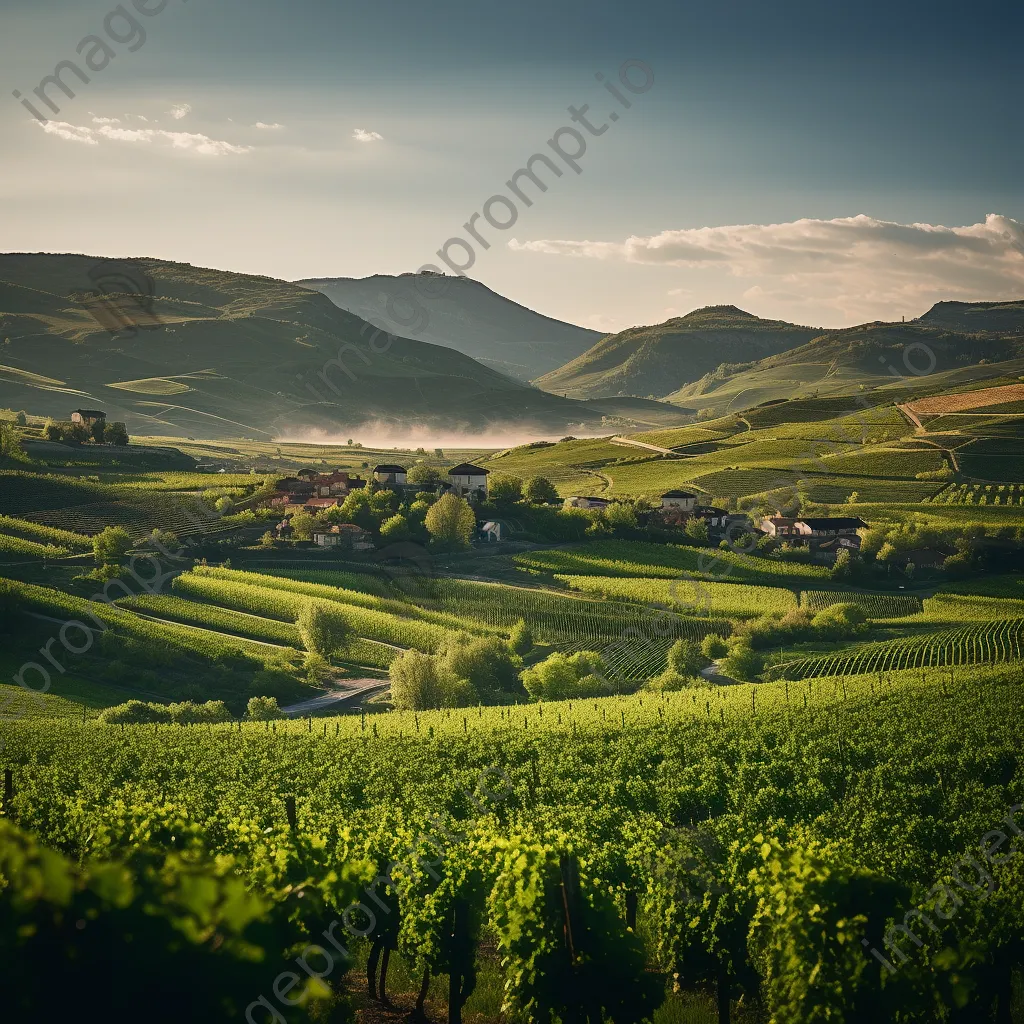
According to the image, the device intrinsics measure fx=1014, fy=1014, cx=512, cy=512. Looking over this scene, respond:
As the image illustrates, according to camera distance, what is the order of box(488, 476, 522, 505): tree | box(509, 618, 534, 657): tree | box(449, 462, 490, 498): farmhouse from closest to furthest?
box(509, 618, 534, 657): tree < box(488, 476, 522, 505): tree < box(449, 462, 490, 498): farmhouse

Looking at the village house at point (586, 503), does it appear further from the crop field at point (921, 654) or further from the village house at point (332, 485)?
the crop field at point (921, 654)

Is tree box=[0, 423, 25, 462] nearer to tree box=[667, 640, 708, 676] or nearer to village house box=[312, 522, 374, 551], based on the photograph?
village house box=[312, 522, 374, 551]

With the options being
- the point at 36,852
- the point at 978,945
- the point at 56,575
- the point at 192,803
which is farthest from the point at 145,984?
the point at 56,575

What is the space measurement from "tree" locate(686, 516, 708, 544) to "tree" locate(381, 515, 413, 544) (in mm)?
27809

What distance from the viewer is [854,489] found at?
403 ft

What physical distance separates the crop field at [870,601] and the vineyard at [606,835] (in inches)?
1133

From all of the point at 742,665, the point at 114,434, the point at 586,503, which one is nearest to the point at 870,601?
the point at 742,665

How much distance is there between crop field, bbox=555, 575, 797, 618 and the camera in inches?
3115

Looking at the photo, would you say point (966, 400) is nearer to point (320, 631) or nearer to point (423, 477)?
point (423, 477)

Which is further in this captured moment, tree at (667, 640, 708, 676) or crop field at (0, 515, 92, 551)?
crop field at (0, 515, 92, 551)

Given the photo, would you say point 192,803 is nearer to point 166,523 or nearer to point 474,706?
A: point 474,706

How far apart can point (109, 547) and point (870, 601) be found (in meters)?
63.3

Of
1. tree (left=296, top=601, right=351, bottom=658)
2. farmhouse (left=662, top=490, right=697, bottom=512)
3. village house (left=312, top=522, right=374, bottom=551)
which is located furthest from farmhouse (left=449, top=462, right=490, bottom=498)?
tree (left=296, top=601, right=351, bottom=658)

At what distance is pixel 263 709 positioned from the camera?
58.0 meters
